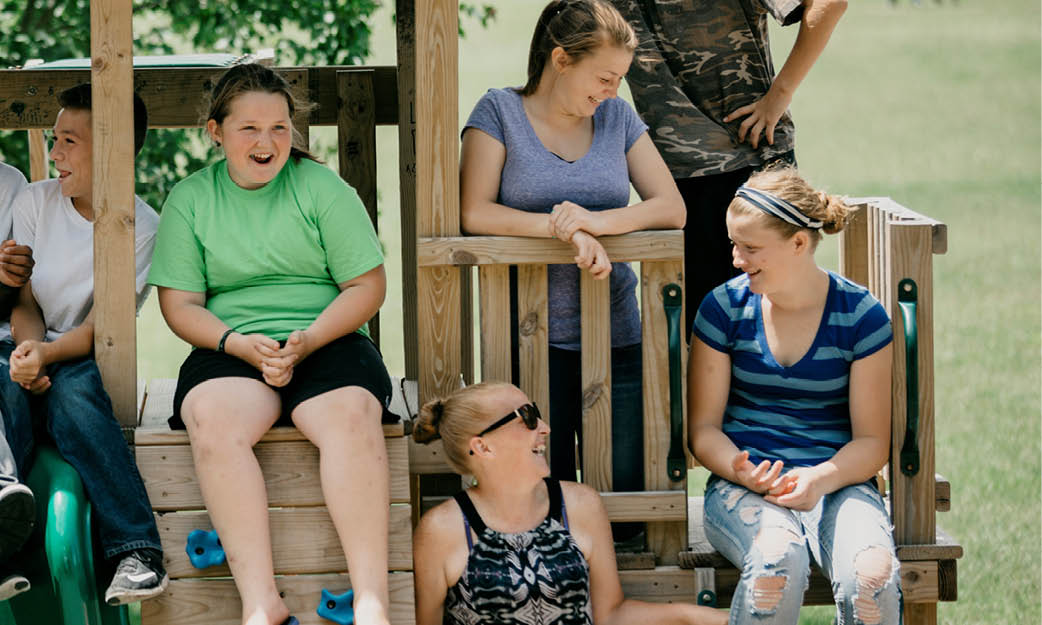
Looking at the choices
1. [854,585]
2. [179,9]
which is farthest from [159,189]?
[854,585]

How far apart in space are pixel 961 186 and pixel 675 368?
17.6 m

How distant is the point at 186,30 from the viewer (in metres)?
8.67

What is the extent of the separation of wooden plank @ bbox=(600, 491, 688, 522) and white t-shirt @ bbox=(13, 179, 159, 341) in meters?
1.62

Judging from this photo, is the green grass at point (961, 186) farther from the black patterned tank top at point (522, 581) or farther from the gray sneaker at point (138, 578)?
the gray sneaker at point (138, 578)

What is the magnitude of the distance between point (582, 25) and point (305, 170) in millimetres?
941

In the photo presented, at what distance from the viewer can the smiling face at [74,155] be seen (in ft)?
15.9

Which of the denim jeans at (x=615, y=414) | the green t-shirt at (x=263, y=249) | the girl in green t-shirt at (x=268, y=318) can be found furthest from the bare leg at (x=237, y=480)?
the denim jeans at (x=615, y=414)

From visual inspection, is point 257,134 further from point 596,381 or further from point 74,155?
point 596,381

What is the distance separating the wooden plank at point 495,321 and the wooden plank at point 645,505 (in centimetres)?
50

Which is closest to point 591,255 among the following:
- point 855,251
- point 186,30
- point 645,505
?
point 645,505

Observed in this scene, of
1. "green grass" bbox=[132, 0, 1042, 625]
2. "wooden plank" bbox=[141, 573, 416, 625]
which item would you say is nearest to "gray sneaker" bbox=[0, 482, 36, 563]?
"wooden plank" bbox=[141, 573, 416, 625]

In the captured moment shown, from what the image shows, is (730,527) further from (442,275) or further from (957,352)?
(957,352)

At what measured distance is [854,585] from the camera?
13.1 feet

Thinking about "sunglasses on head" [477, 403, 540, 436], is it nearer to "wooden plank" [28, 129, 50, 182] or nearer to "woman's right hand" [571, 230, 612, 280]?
"woman's right hand" [571, 230, 612, 280]
